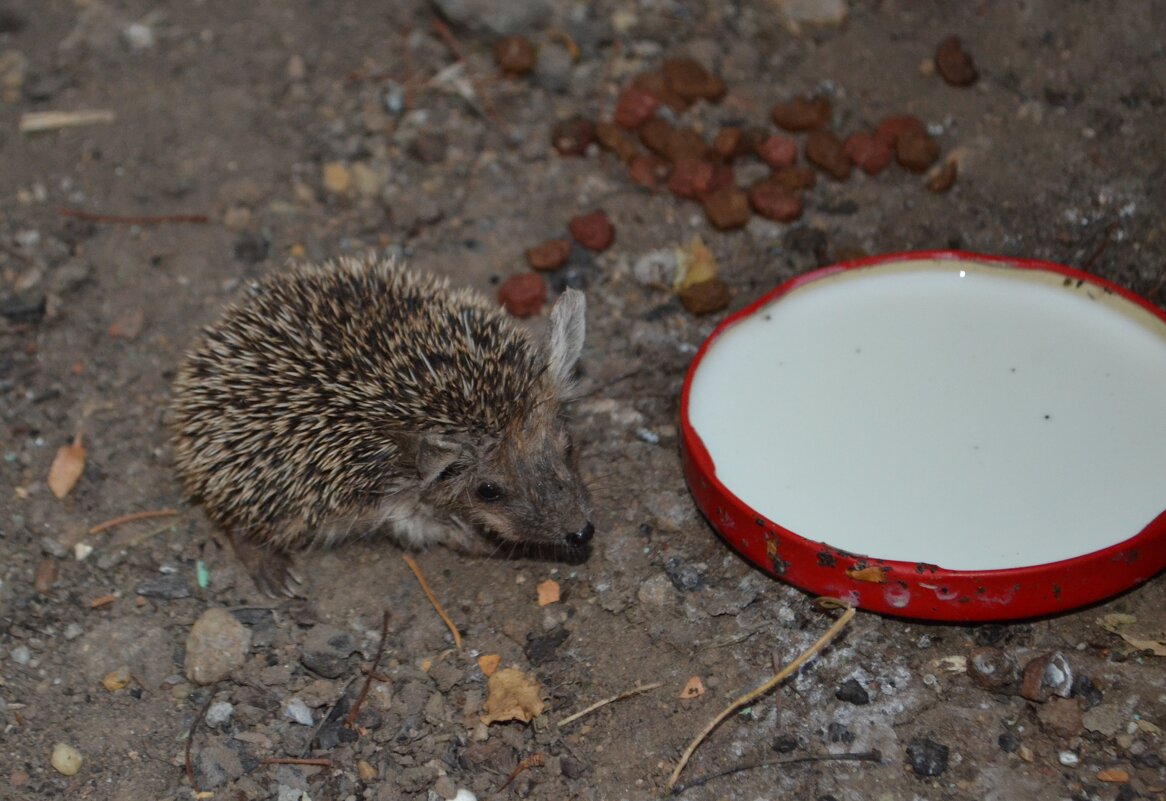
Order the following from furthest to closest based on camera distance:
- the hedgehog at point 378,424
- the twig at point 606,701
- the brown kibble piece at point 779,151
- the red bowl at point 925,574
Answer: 1. the brown kibble piece at point 779,151
2. the hedgehog at point 378,424
3. the twig at point 606,701
4. the red bowl at point 925,574

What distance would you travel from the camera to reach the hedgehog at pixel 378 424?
476cm

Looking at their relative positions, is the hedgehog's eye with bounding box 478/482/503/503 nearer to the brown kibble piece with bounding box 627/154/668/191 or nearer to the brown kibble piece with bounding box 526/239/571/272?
the brown kibble piece with bounding box 526/239/571/272

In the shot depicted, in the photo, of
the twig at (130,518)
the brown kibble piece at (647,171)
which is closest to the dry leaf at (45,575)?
the twig at (130,518)

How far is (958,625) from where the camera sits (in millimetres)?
4473

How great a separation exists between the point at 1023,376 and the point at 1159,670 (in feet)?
4.36

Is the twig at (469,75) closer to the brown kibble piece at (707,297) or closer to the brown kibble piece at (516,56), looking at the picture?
the brown kibble piece at (516,56)

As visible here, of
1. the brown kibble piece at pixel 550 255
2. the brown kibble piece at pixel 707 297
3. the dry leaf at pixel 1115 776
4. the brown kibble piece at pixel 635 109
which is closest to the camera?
the dry leaf at pixel 1115 776

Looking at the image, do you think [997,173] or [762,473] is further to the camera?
[997,173]

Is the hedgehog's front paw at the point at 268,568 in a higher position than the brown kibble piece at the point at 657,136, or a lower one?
lower

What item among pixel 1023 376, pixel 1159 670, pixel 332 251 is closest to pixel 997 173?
pixel 1023 376

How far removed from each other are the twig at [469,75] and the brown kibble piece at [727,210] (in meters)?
1.34

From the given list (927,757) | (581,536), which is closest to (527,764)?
(581,536)

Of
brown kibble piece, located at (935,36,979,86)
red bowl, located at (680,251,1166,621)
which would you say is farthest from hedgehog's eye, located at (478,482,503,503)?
brown kibble piece, located at (935,36,979,86)

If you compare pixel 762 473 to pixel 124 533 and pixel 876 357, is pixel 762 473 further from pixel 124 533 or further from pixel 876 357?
pixel 124 533
